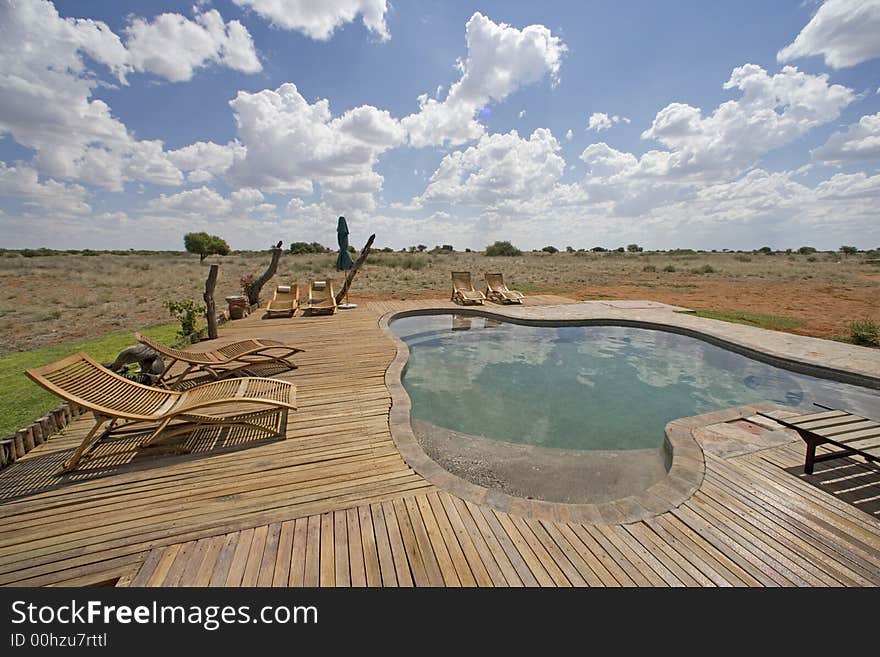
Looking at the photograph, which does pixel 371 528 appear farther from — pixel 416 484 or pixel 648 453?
pixel 648 453

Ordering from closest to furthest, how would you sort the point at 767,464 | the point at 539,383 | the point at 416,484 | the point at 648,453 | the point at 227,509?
1. the point at 227,509
2. the point at 416,484
3. the point at 767,464
4. the point at 648,453
5. the point at 539,383

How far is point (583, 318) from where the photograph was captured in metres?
10.3

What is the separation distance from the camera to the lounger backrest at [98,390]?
3.07 m

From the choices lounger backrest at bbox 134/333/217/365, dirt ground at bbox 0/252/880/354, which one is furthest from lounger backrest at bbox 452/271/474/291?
lounger backrest at bbox 134/333/217/365

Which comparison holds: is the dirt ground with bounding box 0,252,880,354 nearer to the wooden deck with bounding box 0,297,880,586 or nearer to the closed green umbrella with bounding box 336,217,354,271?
the closed green umbrella with bounding box 336,217,354,271

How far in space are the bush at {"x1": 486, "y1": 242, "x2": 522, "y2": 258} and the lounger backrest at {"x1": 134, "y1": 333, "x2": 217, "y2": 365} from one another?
53294 mm

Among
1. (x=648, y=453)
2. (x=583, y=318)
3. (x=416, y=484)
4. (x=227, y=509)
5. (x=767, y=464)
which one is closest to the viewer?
(x=227, y=509)

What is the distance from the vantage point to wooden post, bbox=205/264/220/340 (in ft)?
23.2

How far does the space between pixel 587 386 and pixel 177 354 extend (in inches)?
259

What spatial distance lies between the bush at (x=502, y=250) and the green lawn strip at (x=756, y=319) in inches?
1782

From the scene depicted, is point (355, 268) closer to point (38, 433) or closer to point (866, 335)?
point (38, 433)

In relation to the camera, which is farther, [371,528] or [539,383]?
[539,383]

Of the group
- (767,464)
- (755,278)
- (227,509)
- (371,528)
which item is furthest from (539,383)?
(755,278)
